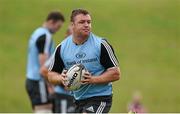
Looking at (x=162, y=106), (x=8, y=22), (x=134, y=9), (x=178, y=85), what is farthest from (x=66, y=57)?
(x=134, y=9)

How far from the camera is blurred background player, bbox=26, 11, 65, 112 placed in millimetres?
14758

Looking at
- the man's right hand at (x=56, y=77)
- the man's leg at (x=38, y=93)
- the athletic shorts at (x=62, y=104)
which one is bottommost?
the athletic shorts at (x=62, y=104)

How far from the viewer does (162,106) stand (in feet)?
81.2

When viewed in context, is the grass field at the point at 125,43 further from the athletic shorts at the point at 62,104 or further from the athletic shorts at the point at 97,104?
the athletic shorts at the point at 97,104

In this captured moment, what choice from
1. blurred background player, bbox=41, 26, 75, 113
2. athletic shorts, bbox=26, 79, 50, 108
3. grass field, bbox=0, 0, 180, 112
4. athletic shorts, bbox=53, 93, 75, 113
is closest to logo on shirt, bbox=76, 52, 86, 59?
athletic shorts, bbox=26, 79, 50, 108

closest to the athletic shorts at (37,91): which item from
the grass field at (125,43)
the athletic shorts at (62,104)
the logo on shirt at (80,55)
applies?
the athletic shorts at (62,104)

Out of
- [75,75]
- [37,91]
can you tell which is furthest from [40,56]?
[75,75]

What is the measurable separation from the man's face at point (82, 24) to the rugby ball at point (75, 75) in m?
0.43

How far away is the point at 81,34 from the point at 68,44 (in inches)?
12.4

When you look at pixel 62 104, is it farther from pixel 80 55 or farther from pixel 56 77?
pixel 80 55

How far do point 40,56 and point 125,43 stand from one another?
1798cm

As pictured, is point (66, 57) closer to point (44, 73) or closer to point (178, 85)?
point (44, 73)

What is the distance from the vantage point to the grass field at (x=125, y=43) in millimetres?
25891

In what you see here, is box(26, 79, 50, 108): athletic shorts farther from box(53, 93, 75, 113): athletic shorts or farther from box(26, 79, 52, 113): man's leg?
box(53, 93, 75, 113): athletic shorts
